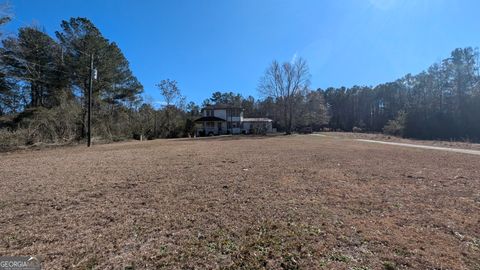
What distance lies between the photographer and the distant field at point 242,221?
2.99 m

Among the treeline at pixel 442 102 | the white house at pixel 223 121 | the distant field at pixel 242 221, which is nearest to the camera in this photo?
the distant field at pixel 242 221

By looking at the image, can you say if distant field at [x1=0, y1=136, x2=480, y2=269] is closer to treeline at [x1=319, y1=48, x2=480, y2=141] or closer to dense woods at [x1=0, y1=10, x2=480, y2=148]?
dense woods at [x1=0, y1=10, x2=480, y2=148]

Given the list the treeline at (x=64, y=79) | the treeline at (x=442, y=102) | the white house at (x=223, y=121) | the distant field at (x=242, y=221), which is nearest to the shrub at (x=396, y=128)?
the treeline at (x=442, y=102)

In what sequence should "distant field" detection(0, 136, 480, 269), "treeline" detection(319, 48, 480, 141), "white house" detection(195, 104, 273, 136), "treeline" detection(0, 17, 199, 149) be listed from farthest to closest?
"white house" detection(195, 104, 273, 136)
"treeline" detection(319, 48, 480, 141)
"treeline" detection(0, 17, 199, 149)
"distant field" detection(0, 136, 480, 269)

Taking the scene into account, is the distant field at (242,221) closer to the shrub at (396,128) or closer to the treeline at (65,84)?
the treeline at (65,84)

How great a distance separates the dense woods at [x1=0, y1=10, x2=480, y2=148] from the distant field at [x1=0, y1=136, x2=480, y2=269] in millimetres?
16133

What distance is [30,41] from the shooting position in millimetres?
25344

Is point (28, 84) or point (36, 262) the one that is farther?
point (28, 84)

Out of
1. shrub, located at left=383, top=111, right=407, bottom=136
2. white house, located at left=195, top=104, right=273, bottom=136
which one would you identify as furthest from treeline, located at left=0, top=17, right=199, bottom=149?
shrub, located at left=383, top=111, right=407, bottom=136

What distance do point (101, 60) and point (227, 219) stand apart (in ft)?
97.7

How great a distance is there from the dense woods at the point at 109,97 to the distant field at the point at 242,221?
16.1 meters

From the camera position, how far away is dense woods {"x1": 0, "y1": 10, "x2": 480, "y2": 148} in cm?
2162

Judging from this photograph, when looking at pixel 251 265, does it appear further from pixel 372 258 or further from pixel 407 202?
pixel 407 202

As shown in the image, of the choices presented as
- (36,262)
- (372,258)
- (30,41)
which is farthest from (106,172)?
(30,41)
